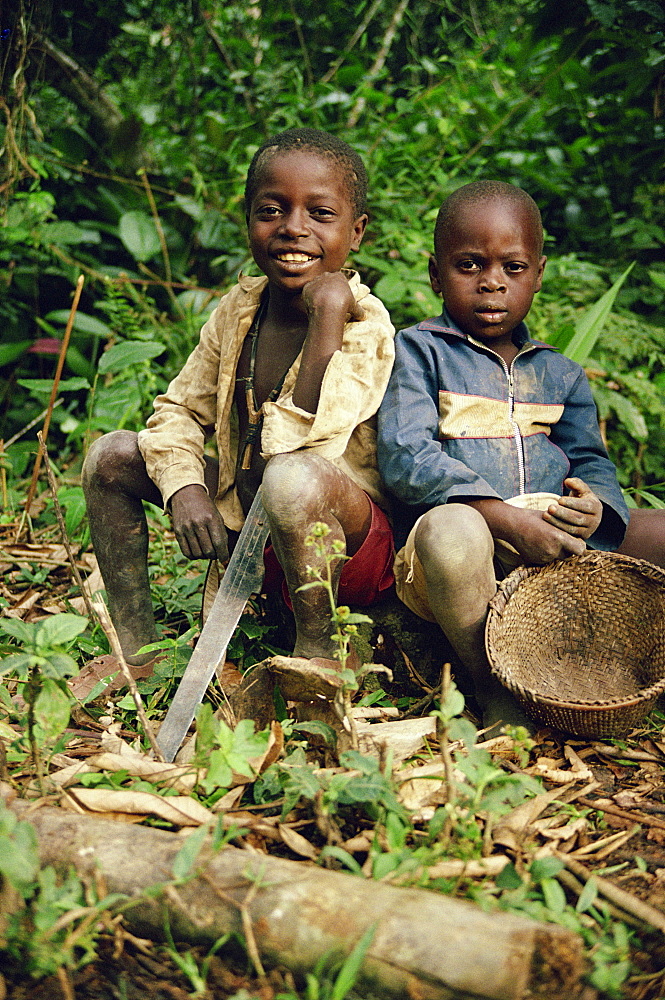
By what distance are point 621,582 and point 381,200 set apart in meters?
2.35

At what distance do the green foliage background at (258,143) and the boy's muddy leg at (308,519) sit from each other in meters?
1.31

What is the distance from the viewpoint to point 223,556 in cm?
222

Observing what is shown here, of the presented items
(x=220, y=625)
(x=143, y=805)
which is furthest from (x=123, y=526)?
(x=143, y=805)

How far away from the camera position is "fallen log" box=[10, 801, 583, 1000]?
3.80ft

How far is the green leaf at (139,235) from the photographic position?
425 centimetres

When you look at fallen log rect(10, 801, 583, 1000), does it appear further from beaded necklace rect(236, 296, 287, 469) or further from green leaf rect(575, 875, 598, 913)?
beaded necklace rect(236, 296, 287, 469)

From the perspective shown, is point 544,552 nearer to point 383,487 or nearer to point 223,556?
point 383,487

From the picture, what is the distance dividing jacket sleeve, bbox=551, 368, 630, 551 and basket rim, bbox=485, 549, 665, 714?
0.47ft

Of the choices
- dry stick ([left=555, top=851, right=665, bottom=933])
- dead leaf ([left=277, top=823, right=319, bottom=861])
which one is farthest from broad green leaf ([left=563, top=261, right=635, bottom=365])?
dead leaf ([left=277, top=823, right=319, bottom=861])

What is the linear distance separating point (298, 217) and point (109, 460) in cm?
83

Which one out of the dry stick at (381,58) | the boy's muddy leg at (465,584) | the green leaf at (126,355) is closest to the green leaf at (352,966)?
the boy's muddy leg at (465,584)

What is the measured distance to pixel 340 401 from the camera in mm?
2098

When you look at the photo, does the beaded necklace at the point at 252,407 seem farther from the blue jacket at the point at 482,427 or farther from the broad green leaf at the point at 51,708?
the broad green leaf at the point at 51,708

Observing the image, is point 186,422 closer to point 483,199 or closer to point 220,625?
point 220,625
